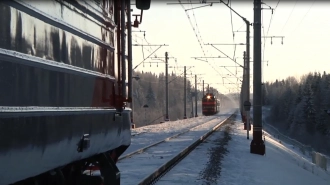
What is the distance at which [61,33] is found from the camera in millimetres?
4230

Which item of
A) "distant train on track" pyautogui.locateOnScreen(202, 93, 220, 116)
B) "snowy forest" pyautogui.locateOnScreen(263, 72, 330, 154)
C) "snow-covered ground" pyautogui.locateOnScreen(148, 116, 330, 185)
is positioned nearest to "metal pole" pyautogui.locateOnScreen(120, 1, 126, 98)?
"snow-covered ground" pyautogui.locateOnScreen(148, 116, 330, 185)

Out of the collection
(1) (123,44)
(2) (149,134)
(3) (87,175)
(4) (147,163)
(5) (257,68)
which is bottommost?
(2) (149,134)

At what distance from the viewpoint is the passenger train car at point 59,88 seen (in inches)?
129

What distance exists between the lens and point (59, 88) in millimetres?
4059

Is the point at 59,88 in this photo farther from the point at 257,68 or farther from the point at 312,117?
the point at 312,117

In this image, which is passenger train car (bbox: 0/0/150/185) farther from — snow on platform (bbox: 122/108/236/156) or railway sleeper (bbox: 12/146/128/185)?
snow on platform (bbox: 122/108/236/156)

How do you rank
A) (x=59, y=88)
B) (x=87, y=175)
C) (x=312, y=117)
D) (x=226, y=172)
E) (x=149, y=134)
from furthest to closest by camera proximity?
1. (x=312, y=117)
2. (x=149, y=134)
3. (x=226, y=172)
4. (x=87, y=175)
5. (x=59, y=88)

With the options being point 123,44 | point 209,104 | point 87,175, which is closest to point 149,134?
point 123,44

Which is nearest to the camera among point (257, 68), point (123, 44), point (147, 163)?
point (123, 44)

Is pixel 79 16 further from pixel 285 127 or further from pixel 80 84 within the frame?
pixel 285 127

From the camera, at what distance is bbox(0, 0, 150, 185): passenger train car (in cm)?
329

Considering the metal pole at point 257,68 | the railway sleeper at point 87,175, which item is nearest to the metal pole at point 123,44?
the railway sleeper at point 87,175

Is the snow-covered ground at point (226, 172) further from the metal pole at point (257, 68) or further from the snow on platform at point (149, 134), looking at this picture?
the snow on platform at point (149, 134)

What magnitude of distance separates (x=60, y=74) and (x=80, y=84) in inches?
20.7
